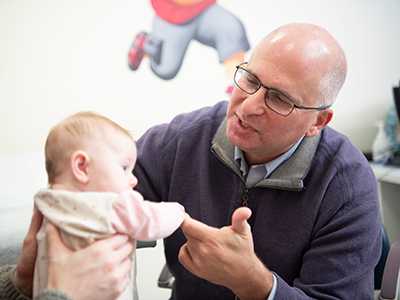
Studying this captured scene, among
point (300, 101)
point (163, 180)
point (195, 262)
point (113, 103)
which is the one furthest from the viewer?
point (113, 103)

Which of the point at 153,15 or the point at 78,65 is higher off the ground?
the point at 153,15

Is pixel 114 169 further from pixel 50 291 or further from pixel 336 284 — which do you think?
pixel 336 284

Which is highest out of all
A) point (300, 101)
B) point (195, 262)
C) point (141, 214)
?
point (300, 101)

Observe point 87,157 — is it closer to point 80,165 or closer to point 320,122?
point 80,165

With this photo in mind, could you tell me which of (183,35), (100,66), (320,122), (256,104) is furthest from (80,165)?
(183,35)

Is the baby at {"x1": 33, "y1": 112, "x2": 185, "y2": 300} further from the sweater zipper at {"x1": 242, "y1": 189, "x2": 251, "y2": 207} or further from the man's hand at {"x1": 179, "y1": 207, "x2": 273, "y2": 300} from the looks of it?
the sweater zipper at {"x1": 242, "y1": 189, "x2": 251, "y2": 207}

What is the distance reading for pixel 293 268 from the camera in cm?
106

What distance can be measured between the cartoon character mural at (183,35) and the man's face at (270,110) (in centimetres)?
117

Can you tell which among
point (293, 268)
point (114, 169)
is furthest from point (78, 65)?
point (293, 268)

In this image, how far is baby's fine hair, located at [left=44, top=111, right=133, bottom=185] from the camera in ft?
2.39

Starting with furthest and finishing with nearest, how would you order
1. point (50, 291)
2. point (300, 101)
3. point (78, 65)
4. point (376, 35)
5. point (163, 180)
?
1. point (376, 35)
2. point (78, 65)
3. point (163, 180)
4. point (300, 101)
5. point (50, 291)

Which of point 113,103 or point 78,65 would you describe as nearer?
point 78,65

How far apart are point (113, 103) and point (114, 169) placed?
1372 mm

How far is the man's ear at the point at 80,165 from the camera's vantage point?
0.70 m
